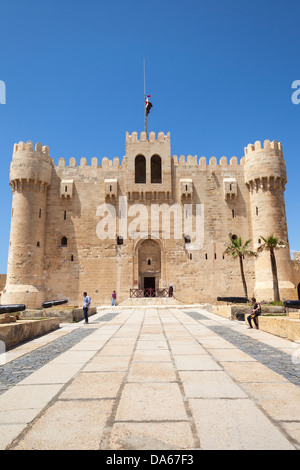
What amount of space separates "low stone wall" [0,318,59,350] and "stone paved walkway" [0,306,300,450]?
641 millimetres

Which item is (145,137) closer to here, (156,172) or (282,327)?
(156,172)

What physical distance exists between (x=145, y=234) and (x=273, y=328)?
17.2m

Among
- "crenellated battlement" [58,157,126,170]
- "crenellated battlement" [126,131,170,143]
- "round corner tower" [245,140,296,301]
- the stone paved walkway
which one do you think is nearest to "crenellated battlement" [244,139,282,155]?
"round corner tower" [245,140,296,301]

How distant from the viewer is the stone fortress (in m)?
23.4

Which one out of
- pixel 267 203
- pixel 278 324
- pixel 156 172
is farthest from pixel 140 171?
pixel 278 324

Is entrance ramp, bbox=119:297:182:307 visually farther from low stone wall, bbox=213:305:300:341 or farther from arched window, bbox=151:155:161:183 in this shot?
arched window, bbox=151:155:161:183

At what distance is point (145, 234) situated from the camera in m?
24.1

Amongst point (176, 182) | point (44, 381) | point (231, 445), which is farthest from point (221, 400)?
point (176, 182)

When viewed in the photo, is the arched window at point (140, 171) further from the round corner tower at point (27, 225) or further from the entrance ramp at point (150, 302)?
the entrance ramp at point (150, 302)

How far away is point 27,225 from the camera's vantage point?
23125 millimetres

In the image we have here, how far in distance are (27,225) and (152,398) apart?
874 inches

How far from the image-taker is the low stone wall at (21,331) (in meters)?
6.05

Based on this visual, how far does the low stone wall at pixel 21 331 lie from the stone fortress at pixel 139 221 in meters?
15.3
